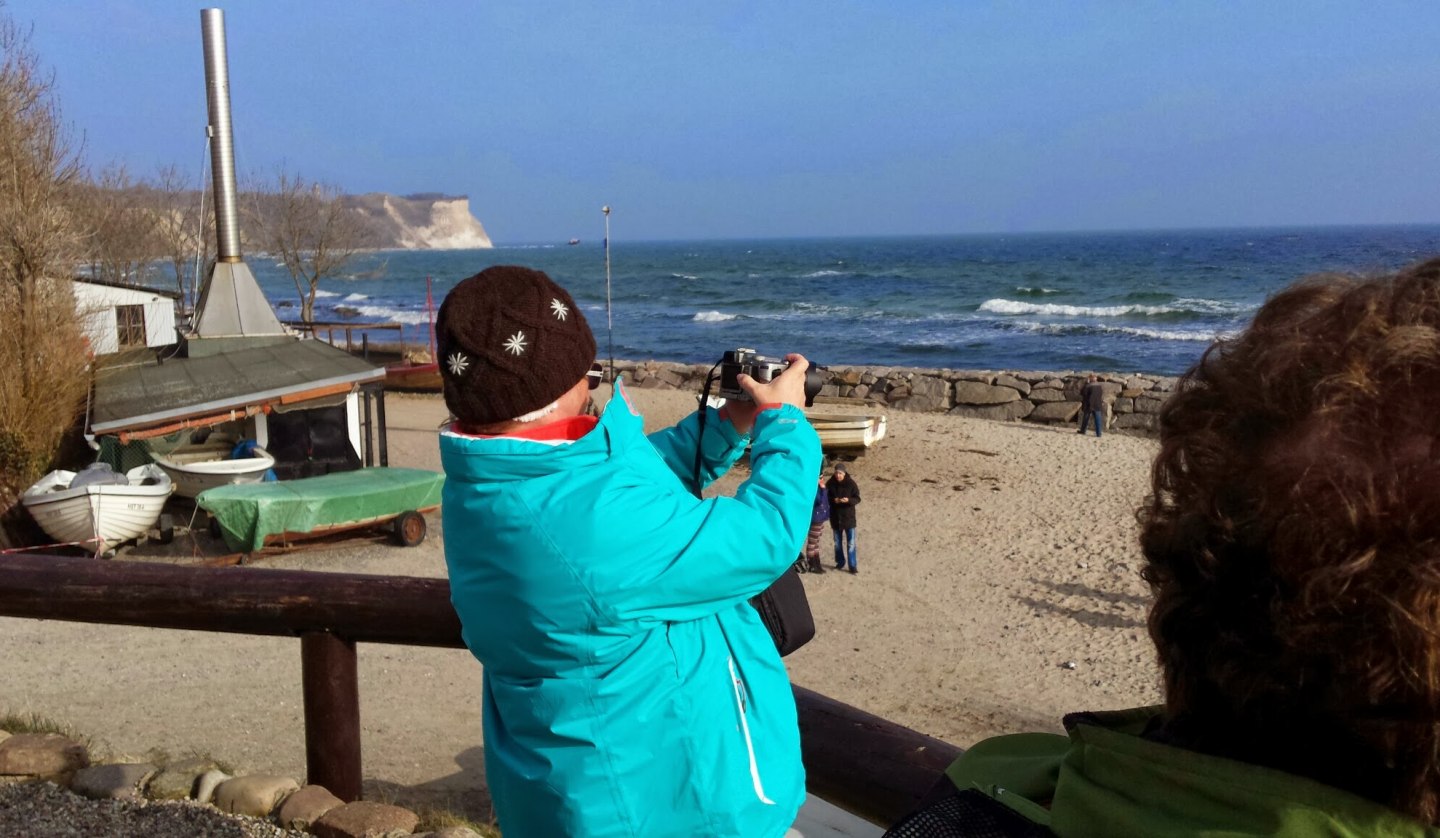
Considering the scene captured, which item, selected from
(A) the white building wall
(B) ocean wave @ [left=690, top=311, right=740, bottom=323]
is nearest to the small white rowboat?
(A) the white building wall

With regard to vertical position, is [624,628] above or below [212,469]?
above

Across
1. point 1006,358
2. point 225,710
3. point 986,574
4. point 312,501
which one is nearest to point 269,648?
point 225,710

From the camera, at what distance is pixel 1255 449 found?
1064 millimetres

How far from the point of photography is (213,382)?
49.9ft

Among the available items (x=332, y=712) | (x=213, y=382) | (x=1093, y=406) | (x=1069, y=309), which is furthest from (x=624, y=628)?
(x=1069, y=309)

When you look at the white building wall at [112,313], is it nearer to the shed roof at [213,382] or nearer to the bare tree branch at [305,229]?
the shed roof at [213,382]

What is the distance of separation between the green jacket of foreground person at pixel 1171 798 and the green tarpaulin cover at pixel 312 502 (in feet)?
40.0

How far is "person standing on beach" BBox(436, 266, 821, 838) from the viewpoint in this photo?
1.71 m

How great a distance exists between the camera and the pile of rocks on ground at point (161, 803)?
3.87m

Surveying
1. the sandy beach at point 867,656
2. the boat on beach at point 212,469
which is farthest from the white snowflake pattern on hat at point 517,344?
the boat on beach at point 212,469

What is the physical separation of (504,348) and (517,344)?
20 mm

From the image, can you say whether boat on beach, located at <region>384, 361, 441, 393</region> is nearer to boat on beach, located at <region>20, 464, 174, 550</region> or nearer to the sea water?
the sea water

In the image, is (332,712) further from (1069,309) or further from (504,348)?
(1069,309)

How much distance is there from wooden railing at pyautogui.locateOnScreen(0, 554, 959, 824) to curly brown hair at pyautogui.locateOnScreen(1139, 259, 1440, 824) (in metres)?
1.62
